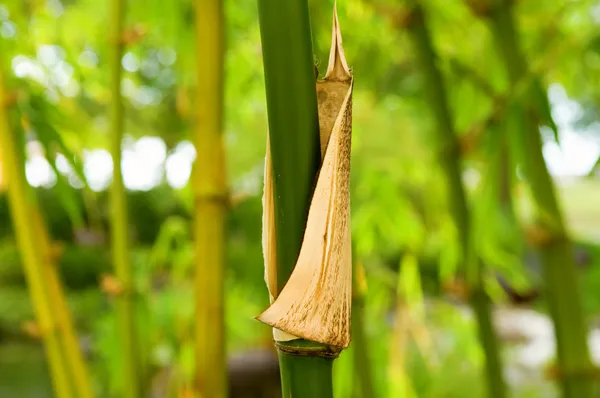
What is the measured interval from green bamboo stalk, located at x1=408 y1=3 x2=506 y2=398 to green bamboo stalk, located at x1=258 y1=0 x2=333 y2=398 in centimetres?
31

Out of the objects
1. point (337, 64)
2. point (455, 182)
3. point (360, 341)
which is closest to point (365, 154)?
point (455, 182)

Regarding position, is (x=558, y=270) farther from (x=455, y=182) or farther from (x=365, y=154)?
(x=365, y=154)

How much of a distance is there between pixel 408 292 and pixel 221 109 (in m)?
0.51

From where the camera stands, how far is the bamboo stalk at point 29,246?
0.38 meters

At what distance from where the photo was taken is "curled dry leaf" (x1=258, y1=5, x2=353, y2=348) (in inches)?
5.4

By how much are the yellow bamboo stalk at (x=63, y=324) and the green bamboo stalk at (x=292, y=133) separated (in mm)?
322

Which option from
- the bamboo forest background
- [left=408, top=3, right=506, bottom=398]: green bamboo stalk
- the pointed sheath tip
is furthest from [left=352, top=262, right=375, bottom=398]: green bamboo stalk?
the pointed sheath tip

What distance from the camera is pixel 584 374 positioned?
0.42m

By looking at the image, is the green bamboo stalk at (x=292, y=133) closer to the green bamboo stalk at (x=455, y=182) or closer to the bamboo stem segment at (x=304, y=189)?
the bamboo stem segment at (x=304, y=189)

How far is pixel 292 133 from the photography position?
14 cm

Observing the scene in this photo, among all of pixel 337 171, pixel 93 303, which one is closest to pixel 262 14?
pixel 337 171

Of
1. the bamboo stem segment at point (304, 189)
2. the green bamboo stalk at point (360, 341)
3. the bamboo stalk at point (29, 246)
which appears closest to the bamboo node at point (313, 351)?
the bamboo stem segment at point (304, 189)

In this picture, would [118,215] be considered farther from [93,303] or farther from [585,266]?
[585,266]

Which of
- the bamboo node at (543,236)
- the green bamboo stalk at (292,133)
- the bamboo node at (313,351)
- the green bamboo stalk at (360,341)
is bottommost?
the green bamboo stalk at (360,341)
